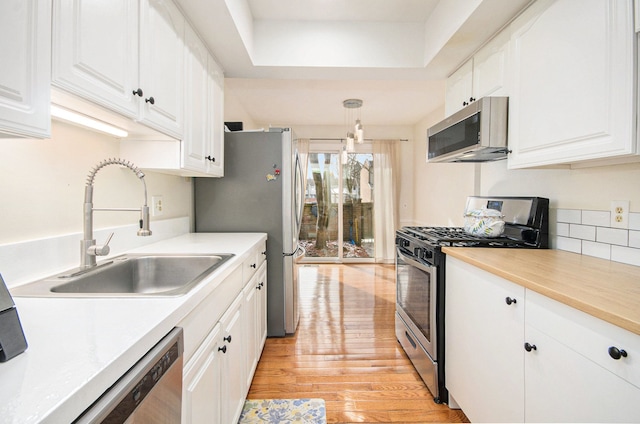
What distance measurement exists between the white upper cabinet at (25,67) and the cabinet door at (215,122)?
129 cm

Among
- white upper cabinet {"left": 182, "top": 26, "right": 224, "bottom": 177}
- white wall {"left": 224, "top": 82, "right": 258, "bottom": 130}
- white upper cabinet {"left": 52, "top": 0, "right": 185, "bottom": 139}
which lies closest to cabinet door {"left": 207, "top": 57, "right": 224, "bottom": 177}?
white upper cabinet {"left": 182, "top": 26, "right": 224, "bottom": 177}

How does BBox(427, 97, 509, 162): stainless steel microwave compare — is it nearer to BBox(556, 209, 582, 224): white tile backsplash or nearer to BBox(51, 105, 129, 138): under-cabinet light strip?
BBox(556, 209, 582, 224): white tile backsplash

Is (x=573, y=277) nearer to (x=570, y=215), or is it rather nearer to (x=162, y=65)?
(x=570, y=215)

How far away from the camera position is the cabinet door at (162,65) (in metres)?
1.31

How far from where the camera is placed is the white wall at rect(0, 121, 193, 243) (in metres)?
1.03

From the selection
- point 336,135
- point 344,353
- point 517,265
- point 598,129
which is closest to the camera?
point 598,129

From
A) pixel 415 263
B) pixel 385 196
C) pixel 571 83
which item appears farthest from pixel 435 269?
pixel 385 196

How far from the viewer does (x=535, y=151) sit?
158cm

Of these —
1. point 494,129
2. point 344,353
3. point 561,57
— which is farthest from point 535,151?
point 344,353

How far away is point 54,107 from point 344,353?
7.28 feet

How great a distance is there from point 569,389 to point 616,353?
233mm

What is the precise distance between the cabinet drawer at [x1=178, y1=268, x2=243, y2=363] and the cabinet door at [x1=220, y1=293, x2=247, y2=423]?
0.06 m

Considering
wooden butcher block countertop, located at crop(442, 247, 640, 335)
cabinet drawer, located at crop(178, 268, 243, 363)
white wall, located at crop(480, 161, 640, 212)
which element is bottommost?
cabinet drawer, located at crop(178, 268, 243, 363)

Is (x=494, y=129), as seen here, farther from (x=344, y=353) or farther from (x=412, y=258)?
(x=344, y=353)
